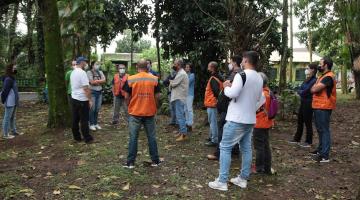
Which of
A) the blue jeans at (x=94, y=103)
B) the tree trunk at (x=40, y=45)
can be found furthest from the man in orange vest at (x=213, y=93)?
the tree trunk at (x=40, y=45)

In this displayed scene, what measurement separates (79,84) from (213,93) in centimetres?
287

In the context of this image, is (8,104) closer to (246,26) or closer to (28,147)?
(28,147)

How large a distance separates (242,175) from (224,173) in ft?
1.39

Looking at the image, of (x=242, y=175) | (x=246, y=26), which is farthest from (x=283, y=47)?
(x=242, y=175)

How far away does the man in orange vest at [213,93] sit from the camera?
838cm

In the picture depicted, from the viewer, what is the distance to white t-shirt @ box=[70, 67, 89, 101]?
910cm

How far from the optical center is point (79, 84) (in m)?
9.11

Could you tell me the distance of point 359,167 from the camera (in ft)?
27.3

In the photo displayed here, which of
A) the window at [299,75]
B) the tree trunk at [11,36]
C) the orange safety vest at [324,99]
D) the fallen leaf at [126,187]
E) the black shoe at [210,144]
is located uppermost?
the tree trunk at [11,36]

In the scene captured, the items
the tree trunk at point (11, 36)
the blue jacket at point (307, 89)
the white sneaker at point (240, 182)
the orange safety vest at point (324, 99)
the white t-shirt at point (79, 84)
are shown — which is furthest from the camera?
the tree trunk at point (11, 36)

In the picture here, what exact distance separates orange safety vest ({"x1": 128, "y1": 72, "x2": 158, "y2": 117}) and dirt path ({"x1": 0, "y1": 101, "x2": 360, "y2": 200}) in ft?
3.32

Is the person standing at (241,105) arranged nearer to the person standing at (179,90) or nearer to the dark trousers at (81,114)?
the person standing at (179,90)

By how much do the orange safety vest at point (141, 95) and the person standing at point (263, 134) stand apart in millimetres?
1815

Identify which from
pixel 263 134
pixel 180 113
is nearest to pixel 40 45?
pixel 180 113
